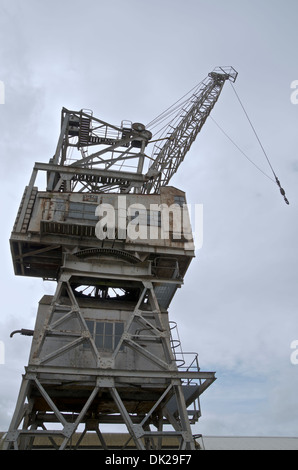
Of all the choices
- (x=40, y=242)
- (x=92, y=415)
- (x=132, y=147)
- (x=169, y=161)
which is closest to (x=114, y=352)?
(x=92, y=415)

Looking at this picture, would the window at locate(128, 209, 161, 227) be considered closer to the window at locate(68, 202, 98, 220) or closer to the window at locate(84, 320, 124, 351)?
the window at locate(68, 202, 98, 220)

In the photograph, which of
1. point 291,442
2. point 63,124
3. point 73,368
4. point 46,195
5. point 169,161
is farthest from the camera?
point 291,442

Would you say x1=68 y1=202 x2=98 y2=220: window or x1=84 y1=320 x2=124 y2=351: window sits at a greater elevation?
x1=68 y1=202 x2=98 y2=220: window

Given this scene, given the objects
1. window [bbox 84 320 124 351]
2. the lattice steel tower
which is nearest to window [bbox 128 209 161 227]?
the lattice steel tower

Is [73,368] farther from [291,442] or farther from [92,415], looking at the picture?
[291,442]

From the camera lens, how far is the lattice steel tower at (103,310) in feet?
43.8

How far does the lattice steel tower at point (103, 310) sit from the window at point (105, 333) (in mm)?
37

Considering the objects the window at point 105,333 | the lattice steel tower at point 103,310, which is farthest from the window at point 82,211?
the window at point 105,333

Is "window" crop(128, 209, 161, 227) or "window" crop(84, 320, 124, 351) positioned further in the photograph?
"window" crop(128, 209, 161, 227)

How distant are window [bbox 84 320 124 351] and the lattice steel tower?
0.12ft

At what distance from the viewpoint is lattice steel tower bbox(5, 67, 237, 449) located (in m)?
13.3

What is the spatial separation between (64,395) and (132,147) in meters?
12.9

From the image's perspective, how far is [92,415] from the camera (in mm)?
16297
